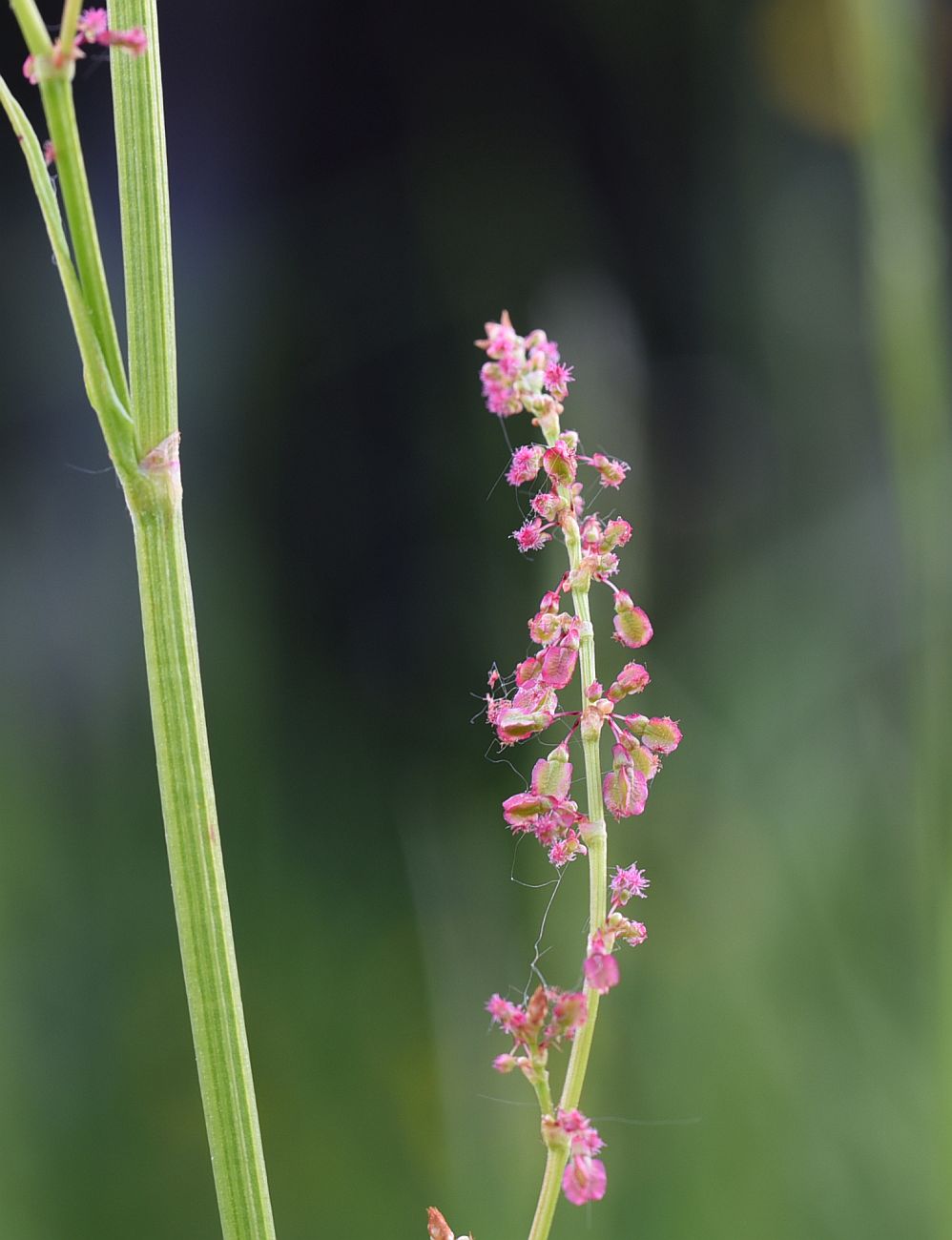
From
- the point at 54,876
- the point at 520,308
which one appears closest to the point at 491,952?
the point at 54,876

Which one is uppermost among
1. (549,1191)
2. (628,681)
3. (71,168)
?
(71,168)

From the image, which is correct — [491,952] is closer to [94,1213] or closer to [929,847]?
[929,847]

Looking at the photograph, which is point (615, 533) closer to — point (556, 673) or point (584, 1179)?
point (556, 673)

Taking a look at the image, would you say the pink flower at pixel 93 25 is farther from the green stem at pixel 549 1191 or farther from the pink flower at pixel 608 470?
the green stem at pixel 549 1191

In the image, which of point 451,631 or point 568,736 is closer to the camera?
point 568,736

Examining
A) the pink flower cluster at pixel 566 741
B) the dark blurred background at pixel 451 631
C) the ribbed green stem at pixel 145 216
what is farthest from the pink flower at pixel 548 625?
the dark blurred background at pixel 451 631

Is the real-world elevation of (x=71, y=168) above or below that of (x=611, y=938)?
above

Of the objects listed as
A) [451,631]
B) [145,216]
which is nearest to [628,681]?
[145,216]
